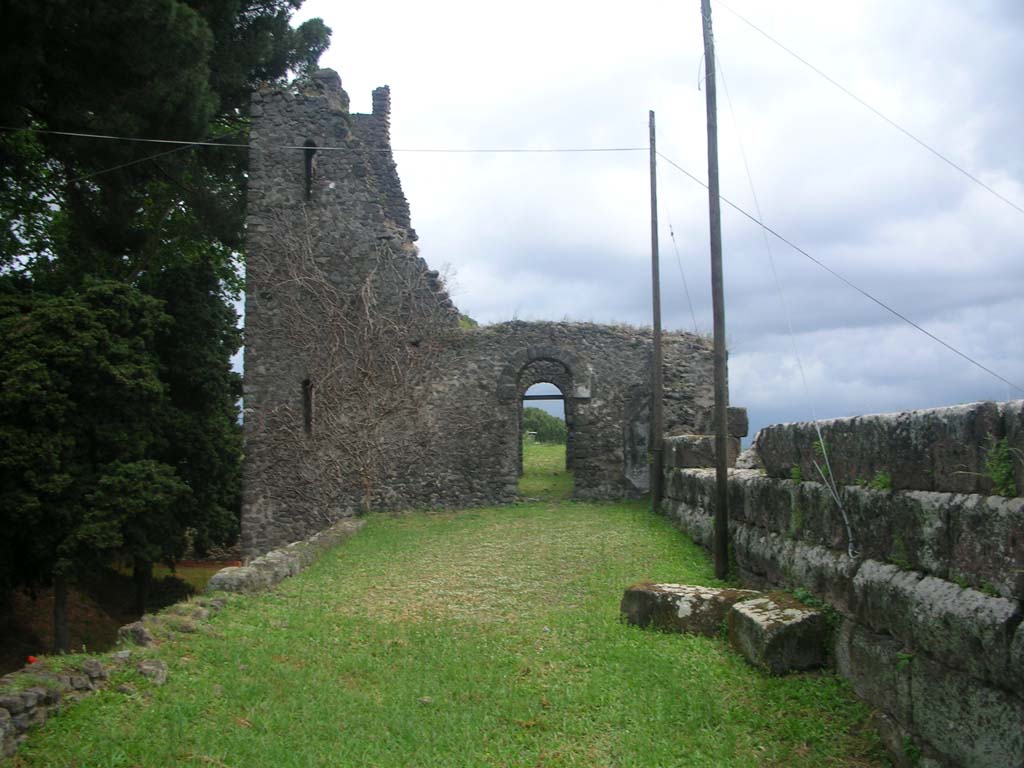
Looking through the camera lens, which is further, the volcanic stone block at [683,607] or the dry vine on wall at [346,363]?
the dry vine on wall at [346,363]

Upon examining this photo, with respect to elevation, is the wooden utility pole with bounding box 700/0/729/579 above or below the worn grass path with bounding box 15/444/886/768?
above

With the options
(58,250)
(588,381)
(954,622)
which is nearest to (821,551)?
(954,622)

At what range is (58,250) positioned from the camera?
19.6 m

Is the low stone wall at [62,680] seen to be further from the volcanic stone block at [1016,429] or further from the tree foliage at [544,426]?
the tree foliage at [544,426]

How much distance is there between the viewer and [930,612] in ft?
12.4

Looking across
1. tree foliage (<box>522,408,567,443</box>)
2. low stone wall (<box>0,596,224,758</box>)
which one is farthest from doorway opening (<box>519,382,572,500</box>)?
low stone wall (<box>0,596,224,758</box>)

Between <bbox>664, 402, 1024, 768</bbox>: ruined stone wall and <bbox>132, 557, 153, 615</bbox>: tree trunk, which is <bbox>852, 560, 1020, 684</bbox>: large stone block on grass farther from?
<bbox>132, 557, 153, 615</bbox>: tree trunk

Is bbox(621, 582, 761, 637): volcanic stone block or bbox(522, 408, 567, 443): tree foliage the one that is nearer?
bbox(621, 582, 761, 637): volcanic stone block

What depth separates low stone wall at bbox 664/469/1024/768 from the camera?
3273 millimetres

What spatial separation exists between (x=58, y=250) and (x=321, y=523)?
374 inches

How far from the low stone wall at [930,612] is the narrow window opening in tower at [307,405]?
11.7 m

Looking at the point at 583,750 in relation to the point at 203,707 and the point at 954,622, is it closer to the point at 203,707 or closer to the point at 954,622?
the point at 954,622

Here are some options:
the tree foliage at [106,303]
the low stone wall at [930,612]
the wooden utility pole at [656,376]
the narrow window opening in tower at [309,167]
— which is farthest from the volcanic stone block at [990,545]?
the narrow window opening in tower at [309,167]

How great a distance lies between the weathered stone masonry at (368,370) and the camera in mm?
15938
